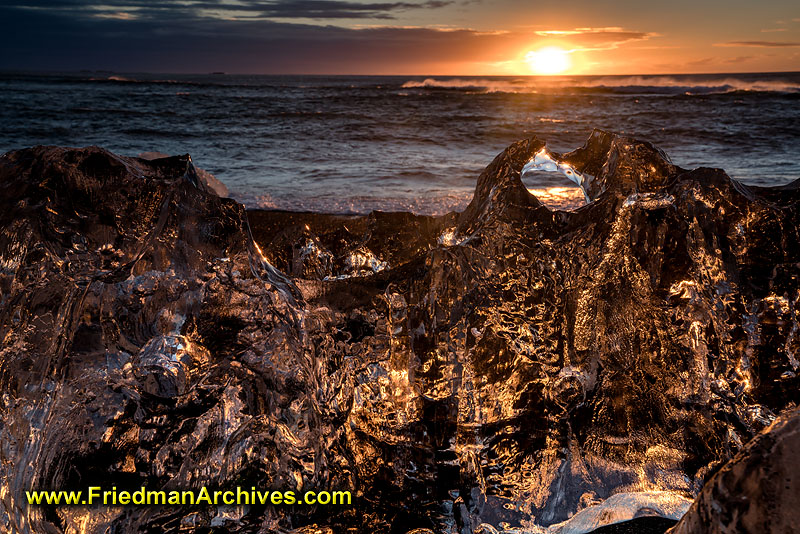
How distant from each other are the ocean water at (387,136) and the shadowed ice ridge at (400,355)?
3.06m

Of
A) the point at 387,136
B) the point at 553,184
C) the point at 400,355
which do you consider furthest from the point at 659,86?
the point at 400,355

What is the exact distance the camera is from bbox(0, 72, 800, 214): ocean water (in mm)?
5688

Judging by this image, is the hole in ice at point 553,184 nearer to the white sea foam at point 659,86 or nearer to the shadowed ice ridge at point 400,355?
the shadowed ice ridge at point 400,355

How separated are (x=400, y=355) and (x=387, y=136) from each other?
9249 millimetres

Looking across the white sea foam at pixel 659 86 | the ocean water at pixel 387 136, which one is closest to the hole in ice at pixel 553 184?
the ocean water at pixel 387 136

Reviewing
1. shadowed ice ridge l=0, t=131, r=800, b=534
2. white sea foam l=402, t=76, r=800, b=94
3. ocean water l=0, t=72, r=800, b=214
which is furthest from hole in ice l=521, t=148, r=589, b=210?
white sea foam l=402, t=76, r=800, b=94

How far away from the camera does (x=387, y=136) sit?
10477mm

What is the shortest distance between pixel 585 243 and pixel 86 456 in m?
1.43

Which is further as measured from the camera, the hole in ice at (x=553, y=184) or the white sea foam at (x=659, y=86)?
the white sea foam at (x=659, y=86)

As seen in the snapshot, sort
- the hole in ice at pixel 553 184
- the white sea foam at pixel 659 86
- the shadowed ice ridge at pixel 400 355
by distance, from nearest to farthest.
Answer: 1. the shadowed ice ridge at pixel 400 355
2. the hole in ice at pixel 553 184
3. the white sea foam at pixel 659 86

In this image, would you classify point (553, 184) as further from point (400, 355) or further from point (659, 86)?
point (659, 86)

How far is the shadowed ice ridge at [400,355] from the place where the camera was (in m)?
1.48

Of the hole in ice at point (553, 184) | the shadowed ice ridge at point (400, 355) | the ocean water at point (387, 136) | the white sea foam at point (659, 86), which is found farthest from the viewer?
the white sea foam at point (659, 86)

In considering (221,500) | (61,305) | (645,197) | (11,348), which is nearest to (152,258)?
(61,305)
